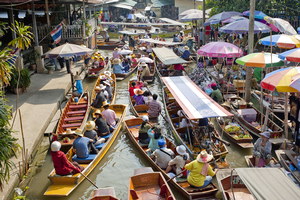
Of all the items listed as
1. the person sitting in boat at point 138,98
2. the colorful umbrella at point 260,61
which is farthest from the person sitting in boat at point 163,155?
the person sitting in boat at point 138,98

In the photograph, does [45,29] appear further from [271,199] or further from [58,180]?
[271,199]

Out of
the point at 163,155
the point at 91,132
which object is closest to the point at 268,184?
the point at 163,155

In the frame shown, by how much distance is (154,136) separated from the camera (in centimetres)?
977

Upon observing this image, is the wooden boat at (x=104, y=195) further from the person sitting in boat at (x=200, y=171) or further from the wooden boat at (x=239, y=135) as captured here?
the wooden boat at (x=239, y=135)

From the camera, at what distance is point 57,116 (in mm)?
12898

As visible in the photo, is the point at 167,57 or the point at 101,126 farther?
the point at 167,57

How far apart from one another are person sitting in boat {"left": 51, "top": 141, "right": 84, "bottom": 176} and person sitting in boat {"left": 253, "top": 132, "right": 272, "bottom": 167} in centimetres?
489

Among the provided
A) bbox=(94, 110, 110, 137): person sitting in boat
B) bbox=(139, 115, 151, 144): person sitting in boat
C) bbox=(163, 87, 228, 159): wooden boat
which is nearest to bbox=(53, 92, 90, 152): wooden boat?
bbox=(94, 110, 110, 137): person sitting in boat

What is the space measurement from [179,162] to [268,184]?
122 inches

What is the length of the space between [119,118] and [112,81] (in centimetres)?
522

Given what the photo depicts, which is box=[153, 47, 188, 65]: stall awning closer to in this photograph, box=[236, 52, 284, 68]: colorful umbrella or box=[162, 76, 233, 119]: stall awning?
box=[162, 76, 233, 119]: stall awning

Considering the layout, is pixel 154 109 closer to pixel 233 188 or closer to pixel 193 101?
pixel 193 101

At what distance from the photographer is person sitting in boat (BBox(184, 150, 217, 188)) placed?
25.2 ft

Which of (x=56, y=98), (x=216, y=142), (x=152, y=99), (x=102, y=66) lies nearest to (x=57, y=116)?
(x=56, y=98)
